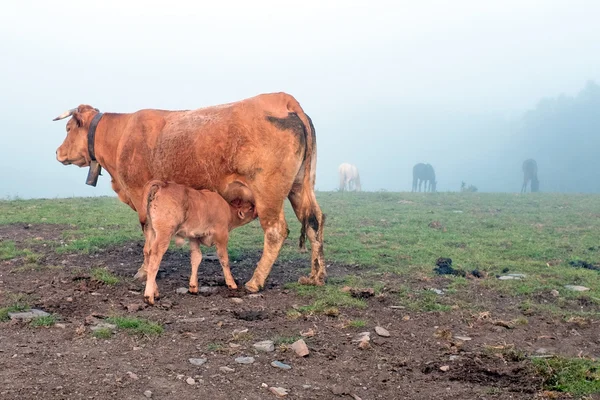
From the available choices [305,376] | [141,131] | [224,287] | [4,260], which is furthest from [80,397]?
[4,260]

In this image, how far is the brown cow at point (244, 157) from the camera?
8258 mm

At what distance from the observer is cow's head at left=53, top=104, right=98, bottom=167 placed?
9.89 metres

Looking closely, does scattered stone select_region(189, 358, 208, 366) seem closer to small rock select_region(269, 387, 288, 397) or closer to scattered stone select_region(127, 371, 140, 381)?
scattered stone select_region(127, 371, 140, 381)

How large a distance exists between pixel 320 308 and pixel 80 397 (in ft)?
11.2

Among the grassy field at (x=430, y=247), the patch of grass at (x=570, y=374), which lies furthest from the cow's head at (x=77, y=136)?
the patch of grass at (x=570, y=374)

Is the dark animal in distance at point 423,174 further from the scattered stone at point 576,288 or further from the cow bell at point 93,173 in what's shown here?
the cow bell at point 93,173

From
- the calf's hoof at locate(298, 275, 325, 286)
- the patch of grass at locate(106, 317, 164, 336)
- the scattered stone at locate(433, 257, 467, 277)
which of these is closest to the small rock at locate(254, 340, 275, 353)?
the patch of grass at locate(106, 317, 164, 336)

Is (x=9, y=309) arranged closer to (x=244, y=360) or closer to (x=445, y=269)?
(x=244, y=360)

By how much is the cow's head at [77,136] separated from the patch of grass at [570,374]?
785cm

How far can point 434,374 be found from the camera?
541 centimetres

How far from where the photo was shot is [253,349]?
19.1 feet

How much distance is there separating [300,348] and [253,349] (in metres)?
0.48

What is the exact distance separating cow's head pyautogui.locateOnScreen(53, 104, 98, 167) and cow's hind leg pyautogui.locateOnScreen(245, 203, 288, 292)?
3.66 meters

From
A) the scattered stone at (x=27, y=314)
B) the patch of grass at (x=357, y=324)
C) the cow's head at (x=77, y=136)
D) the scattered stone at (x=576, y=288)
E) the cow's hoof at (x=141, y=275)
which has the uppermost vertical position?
the cow's head at (x=77, y=136)
